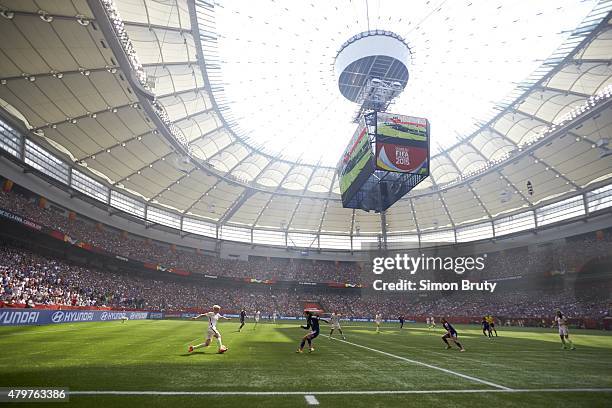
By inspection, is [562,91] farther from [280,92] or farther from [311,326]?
[311,326]

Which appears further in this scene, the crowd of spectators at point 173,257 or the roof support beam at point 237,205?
the roof support beam at point 237,205

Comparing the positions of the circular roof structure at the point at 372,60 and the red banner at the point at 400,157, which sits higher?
the circular roof structure at the point at 372,60

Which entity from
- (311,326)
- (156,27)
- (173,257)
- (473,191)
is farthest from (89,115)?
(473,191)

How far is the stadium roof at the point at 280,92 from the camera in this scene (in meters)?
29.6

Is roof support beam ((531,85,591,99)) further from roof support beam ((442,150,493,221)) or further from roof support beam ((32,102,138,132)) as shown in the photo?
roof support beam ((32,102,138,132))

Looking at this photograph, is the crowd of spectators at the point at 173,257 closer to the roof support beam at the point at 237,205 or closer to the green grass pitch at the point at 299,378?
the roof support beam at the point at 237,205

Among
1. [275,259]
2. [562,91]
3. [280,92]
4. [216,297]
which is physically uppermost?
[562,91]

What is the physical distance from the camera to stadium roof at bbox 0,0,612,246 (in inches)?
1166

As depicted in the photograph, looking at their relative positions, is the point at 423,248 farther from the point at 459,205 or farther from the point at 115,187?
the point at 115,187

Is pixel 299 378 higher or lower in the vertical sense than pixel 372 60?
lower

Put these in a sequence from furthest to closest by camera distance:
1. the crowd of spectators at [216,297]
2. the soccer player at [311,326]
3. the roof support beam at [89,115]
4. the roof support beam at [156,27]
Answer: the roof support beam at [89,115], the crowd of spectators at [216,297], the roof support beam at [156,27], the soccer player at [311,326]

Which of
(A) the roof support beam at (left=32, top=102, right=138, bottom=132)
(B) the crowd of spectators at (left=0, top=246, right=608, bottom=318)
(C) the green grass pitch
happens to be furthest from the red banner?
(B) the crowd of spectators at (left=0, top=246, right=608, bottom=318)

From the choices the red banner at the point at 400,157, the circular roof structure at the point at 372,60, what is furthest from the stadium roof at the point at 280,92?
the red banner at the point at 400,157

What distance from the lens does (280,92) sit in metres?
40.7
